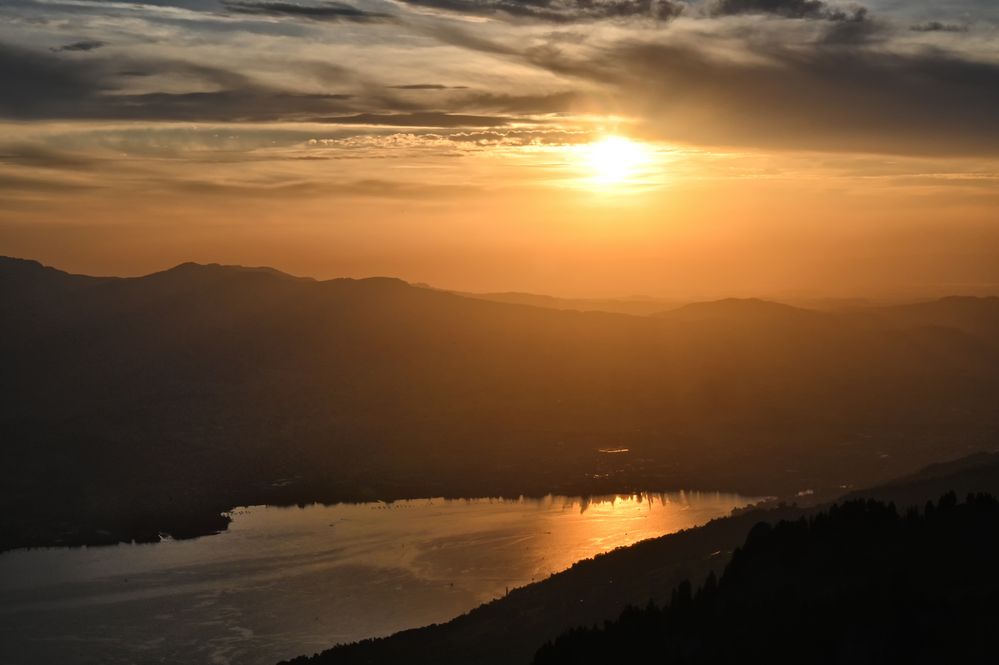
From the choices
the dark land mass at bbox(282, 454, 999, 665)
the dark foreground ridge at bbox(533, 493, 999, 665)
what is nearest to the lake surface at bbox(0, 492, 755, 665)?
the dark land mass at bbox(282, 454, 999, 665)

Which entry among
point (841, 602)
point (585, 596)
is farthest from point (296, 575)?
point (841, 602)

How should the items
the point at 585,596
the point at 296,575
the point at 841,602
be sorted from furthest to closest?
the point at 296,575 < the point at 585,596 < the point at 841,602

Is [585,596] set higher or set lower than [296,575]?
higher

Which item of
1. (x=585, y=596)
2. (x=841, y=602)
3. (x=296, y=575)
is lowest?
(x=296, y=575)

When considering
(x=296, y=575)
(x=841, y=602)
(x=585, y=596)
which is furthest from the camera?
(x=296, y=575)

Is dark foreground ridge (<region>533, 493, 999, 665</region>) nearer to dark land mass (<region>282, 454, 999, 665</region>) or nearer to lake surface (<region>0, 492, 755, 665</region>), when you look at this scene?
dark land mass (<region>282, 454, 999, 665</region>)

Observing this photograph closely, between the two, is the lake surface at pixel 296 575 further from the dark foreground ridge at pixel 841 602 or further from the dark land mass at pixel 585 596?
the dark foreground ridge at pixel 841 602

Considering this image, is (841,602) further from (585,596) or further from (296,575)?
(296,575)

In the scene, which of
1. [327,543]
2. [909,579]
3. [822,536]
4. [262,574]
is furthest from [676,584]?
[327,543]
